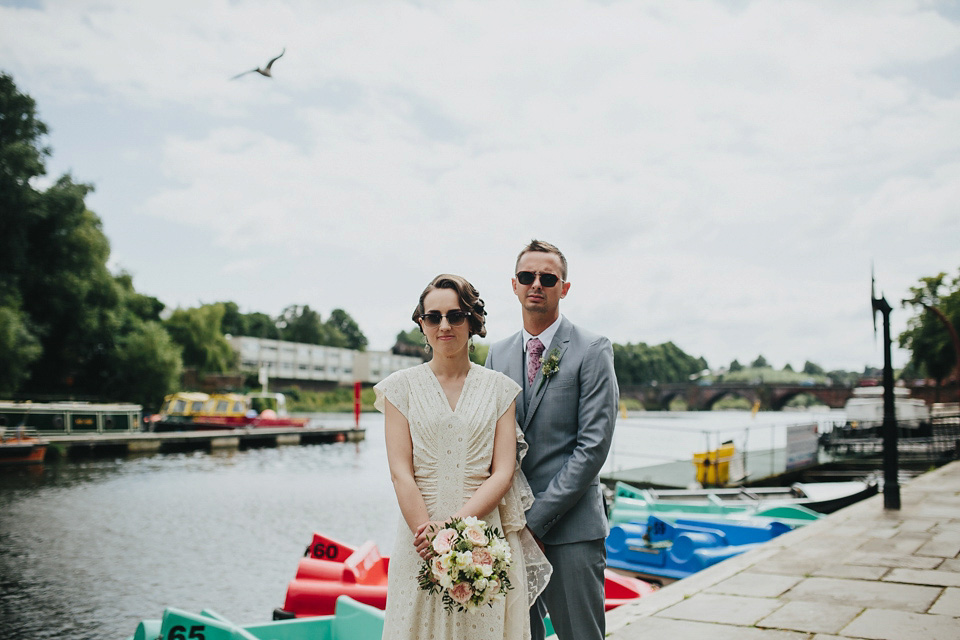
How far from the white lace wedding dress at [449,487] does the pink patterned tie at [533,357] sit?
13.1 inches

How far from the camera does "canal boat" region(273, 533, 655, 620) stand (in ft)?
20.4

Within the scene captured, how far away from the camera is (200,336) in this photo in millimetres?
54125

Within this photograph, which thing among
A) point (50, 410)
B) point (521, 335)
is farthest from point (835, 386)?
point (521, 335)

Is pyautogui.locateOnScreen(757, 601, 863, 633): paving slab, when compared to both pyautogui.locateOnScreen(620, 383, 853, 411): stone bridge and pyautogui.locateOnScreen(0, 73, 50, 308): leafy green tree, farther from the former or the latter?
pyautogui.locateOnScreen(620, 383, 853, 411): stone bridge

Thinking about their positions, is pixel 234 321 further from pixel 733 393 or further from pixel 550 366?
pixel 550 366

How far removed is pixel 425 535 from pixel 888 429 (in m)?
9.03

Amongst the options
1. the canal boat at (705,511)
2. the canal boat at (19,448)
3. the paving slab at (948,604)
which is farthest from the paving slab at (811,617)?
the canal boat at (19,448)

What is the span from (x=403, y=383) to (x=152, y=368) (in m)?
42.0

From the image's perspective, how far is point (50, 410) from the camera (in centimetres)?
3011

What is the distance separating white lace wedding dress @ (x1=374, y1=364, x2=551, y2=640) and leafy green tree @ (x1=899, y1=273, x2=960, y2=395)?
47903 mm

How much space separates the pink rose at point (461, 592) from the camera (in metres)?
2.12

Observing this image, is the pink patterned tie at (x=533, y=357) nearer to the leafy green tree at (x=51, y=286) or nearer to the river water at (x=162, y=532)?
the river water at (x=162, y=532)

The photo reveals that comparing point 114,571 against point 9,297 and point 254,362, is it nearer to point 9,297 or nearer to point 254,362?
point 9,297

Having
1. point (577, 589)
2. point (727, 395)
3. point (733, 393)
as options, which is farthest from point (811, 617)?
point (727, 395)
